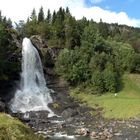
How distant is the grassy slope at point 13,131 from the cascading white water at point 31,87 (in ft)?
222

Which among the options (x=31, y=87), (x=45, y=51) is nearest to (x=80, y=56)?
(x=45, y=51)

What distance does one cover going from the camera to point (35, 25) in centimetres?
11656

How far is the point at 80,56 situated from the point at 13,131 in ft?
292

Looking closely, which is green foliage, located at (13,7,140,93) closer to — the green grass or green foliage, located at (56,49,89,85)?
green foliage, located at (56,49,89,85)

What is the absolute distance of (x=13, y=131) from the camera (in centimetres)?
902

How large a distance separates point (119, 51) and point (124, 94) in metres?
20.2

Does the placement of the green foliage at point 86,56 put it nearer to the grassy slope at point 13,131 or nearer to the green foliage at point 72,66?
the green foliage at point 72,66

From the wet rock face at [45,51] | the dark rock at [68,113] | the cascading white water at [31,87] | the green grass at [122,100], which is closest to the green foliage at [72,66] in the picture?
the wet rock face at [45,51]

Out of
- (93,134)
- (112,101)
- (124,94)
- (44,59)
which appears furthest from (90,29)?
(93,134)

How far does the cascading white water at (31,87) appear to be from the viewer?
81.4 metres

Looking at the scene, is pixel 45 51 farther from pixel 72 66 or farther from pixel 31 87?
pixel 31 87

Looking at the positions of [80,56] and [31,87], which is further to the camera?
[80,56]

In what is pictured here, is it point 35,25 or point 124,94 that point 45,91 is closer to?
point 124,94

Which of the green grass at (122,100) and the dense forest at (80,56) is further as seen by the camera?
the dense forest at (80,56)
